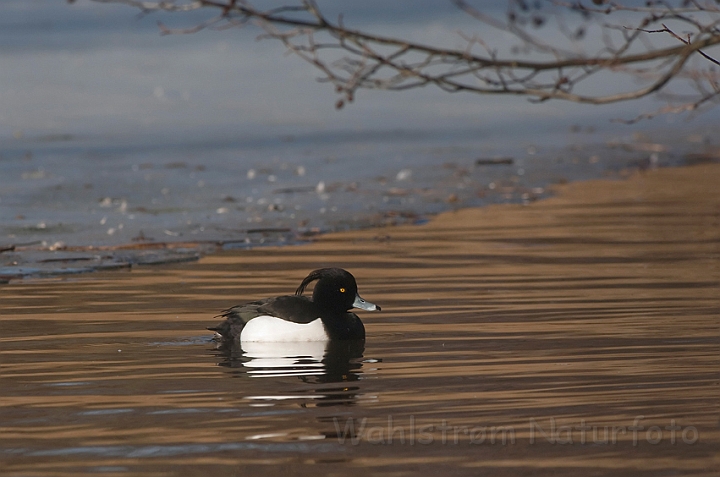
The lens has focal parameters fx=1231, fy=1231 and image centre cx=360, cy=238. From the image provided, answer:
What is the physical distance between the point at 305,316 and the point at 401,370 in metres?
1.30

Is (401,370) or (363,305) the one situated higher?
(363,305)

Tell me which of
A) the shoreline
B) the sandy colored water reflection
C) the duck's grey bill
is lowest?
the sandy colored water reflection

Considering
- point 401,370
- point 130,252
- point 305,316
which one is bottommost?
point 401,370

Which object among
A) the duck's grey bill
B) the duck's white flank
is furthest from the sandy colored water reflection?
the duck's white flank

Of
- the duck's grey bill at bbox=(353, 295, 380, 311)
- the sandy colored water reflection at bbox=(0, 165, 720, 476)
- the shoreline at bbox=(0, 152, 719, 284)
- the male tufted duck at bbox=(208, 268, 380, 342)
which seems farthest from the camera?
the shoreline at bbox=(0, 152, 719, 284)

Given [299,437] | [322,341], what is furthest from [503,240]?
[299,437]

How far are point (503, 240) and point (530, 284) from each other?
7.51 ft

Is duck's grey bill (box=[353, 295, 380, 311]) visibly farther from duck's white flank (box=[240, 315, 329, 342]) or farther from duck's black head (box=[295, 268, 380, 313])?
duck's white flank (box=[240, 315, 329, 342])

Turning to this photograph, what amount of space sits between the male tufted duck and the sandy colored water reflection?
7.6 inches

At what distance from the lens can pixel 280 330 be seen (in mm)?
→ 7398

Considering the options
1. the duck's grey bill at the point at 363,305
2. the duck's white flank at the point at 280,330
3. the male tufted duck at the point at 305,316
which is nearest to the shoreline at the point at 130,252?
the male tufted duck at the point at 305,316

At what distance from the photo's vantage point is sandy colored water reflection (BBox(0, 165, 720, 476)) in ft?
15.5

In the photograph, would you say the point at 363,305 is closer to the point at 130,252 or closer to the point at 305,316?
the point at 305,316

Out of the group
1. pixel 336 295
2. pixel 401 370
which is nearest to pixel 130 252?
pixel 336 295
